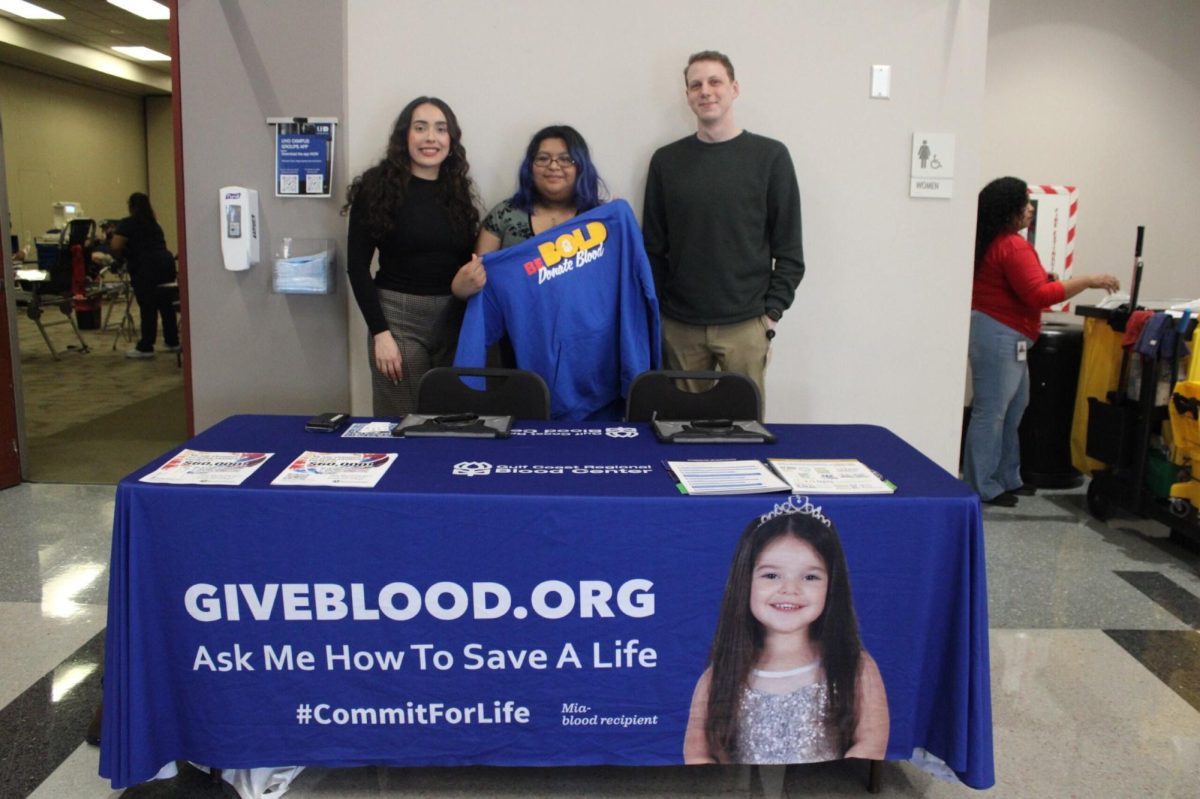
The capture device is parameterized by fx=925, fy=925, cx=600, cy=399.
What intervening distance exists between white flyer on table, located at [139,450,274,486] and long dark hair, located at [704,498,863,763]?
0.95 m

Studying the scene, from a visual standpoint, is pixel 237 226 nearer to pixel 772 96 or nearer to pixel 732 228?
pixel 732 228

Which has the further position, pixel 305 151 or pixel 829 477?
pixel 305 151

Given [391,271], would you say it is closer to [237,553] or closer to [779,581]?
[237,553]

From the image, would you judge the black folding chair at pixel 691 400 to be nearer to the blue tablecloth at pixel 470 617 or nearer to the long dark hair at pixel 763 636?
the blue tablecloth at pixel 470 617

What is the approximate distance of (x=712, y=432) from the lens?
6.95ft

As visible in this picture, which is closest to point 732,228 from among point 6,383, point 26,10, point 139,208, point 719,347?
point 719,347

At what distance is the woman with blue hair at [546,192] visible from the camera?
9.73ft

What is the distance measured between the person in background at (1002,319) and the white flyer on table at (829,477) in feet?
7.70

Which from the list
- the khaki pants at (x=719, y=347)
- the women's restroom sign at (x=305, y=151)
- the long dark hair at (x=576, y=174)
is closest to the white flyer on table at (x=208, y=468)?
the long dark hair at (x=576, y=174)

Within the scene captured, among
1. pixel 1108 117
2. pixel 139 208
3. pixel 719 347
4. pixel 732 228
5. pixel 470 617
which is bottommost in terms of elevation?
pixel 470 617

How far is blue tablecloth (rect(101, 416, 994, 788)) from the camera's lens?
5.53 ft

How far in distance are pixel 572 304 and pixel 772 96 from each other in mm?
1176

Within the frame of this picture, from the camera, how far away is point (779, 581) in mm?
1723

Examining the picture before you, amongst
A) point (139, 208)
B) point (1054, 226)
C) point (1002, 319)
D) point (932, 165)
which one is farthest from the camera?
point (139, 208)
